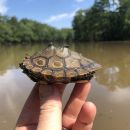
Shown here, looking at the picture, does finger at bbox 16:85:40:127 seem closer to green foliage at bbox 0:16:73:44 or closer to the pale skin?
the pale skin

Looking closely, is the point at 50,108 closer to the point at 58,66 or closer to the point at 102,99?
the point at 58,66

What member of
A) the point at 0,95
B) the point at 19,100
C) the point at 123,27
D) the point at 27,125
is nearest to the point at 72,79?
the point at 27,125

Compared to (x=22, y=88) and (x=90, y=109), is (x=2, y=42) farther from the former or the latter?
(x=90, y=109)

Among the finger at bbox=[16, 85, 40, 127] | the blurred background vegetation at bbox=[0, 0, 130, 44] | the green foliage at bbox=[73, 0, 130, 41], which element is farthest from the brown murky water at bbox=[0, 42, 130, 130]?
the green foliage at bbox=[73, 0, 130, 41]

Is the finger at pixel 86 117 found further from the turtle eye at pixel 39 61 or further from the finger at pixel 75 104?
the turtle eye at pixel 39 61

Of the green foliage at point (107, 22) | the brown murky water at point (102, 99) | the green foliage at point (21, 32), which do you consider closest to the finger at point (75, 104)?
the brown murky water at point (102, 99)
